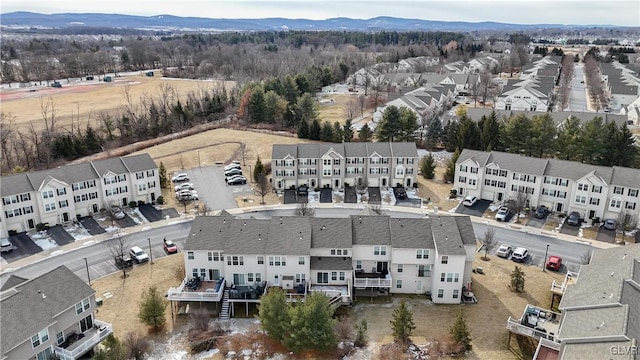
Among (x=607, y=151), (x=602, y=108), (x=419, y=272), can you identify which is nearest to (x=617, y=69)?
(x=602, y=108)

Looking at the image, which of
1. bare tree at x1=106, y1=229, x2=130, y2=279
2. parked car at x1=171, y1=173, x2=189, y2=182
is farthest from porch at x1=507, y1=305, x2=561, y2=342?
parked car at x1=171, y1=173, x2=189, y2=182

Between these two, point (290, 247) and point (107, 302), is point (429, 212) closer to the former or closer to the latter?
point (290, 247)

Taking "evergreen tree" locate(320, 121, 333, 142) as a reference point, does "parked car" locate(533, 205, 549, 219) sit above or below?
below

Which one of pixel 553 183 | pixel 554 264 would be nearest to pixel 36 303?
pixel 554 264

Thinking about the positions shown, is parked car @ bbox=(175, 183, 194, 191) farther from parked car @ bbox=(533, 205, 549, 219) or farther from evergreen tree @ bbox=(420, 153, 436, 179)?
parked car @ bbox=(533, 205, 549, 219)

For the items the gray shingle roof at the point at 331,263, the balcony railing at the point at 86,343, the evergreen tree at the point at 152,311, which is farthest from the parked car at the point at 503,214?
the balcony railing at the point at 86,343
